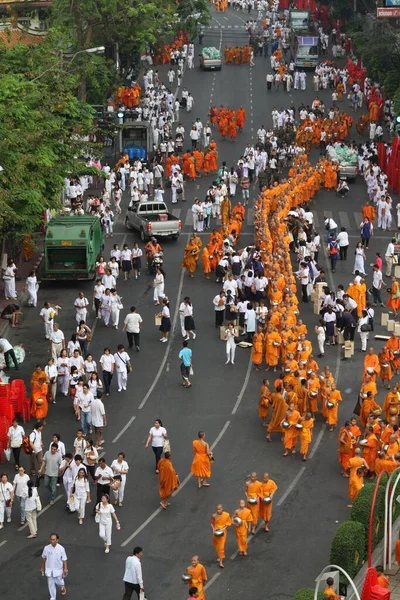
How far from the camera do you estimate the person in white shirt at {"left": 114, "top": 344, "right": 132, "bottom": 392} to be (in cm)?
3619

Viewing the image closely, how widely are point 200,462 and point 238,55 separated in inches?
2225

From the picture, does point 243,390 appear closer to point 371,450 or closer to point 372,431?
point 372,431

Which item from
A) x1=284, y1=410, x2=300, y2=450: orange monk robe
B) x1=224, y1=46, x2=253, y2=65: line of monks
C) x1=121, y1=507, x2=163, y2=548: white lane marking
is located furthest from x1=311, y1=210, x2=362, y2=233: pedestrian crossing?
x1=224, y1=46, x2=253, y2=65: line of monks

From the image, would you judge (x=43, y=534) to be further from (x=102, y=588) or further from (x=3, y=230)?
(x=3, y=230)

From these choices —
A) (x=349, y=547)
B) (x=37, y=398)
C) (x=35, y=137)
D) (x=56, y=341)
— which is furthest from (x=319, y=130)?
(x=349, y=547)

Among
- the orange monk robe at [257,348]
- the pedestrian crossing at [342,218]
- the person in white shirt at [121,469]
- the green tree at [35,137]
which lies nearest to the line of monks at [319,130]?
the pedestrian crossing at [342,218]

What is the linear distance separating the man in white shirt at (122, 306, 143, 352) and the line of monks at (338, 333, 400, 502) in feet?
20.5

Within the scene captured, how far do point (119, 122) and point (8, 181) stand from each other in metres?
20.1

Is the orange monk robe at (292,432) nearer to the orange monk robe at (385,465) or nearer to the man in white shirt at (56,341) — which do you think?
the orange monk robe at (385,465)

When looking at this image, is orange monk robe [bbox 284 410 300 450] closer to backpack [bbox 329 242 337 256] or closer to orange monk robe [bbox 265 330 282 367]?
orange monk robe [bbox 265 330 282 367]

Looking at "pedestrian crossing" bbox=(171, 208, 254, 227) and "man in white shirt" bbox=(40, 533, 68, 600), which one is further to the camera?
"pedestrian crossing" bbox=(171, 208, 254, 227)

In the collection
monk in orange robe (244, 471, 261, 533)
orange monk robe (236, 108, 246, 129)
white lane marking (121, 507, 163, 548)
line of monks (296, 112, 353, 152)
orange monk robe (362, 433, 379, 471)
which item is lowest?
orange monk robe (236, 108, 246, 129)

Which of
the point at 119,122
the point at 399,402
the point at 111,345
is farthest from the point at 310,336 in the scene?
the point at 119,122

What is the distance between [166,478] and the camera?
30.1 meters
